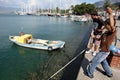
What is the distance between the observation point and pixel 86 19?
64.0 metres

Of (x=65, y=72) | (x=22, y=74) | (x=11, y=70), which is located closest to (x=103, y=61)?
(x=65, y=72)

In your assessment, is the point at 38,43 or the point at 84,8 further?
the point at 84,8

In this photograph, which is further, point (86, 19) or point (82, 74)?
point (86, 19)

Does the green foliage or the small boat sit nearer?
the small boat

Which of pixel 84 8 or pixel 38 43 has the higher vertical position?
pixel 84 8

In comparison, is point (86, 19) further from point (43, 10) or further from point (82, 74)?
point (43, 10)

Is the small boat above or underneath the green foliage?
underneath

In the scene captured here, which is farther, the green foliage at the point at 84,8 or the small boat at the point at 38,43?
the green foliage at the point at 84,8

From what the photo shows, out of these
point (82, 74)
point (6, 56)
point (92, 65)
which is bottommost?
point (6, 56)

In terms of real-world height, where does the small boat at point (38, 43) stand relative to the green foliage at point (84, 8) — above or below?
below

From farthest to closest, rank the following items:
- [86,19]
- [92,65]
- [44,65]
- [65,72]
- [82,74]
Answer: [86,19]
[44,65]
[65,72]
[82,74]
[92,65]

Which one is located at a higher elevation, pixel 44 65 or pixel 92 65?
pixel 92 65

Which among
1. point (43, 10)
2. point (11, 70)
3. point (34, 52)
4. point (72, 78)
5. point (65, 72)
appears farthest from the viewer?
point (43, 10)

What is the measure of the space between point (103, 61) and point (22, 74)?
7.58m
